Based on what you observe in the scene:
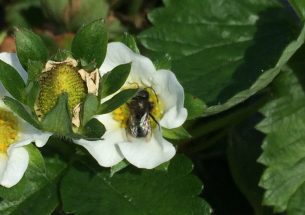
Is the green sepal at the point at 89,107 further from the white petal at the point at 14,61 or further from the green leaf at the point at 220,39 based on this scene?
the green leaf at the point at 220,39

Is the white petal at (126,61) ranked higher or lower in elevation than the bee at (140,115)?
higher

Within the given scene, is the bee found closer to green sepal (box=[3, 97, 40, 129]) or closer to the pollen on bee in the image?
the pollen on bee

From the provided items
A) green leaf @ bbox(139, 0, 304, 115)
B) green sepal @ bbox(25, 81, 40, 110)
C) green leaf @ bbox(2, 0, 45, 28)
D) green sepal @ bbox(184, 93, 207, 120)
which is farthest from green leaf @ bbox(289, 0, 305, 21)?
green leaf @ bbox(2, 0, 45, 28)

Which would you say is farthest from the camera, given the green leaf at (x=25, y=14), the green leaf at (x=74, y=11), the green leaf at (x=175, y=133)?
the green leaf at (x=25, y=14)

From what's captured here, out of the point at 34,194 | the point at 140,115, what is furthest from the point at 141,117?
the point at 34,194

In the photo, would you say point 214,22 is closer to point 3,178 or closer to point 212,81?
point 212,81

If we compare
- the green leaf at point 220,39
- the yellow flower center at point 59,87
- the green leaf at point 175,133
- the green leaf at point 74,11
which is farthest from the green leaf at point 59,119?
the green leaf at point 74,11

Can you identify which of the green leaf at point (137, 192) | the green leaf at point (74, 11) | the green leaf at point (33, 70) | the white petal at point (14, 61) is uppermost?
the green leaf at point (33, 70)
